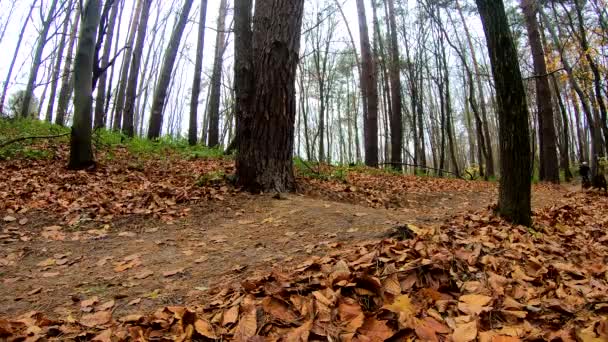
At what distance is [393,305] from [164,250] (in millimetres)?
2306

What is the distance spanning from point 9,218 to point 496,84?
533cm

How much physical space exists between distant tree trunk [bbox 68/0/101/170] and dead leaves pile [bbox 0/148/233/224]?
28 centimetres

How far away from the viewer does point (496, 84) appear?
3932 millimetres

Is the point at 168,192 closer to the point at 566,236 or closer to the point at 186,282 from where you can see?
the point at 186,282

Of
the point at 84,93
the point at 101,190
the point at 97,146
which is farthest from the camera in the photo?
the point at 97,146

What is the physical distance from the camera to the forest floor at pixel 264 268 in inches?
75.0

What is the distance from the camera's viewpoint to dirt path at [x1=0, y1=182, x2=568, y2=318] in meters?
2.61

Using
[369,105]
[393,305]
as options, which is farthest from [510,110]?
[369,105]

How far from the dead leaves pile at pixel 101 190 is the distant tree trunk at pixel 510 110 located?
3.22 meters

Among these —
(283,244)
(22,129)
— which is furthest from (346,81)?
(283,244)

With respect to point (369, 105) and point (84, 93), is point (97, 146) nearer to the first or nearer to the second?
point (84, 93)

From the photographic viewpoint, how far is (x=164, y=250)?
11.5 feet

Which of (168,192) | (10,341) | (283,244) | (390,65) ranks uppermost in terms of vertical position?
(390,65)

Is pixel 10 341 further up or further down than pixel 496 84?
further down
